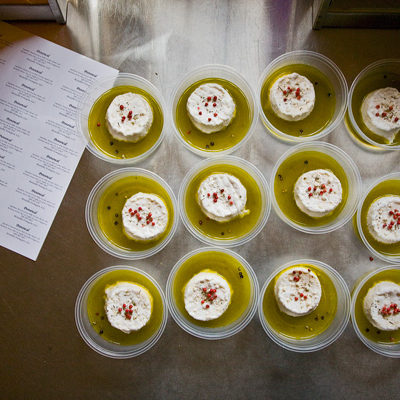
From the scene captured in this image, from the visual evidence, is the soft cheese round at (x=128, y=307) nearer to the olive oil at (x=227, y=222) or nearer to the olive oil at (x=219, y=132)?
the olive oil at (x=227, y=222)

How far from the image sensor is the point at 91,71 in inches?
84.0

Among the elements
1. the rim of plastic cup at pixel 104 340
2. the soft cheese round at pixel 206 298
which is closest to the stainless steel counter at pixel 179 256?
the rim of plastic cup at pixel 104 340

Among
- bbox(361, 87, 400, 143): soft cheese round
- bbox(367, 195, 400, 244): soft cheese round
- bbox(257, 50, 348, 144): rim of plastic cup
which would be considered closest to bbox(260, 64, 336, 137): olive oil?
bbox(257, 50, 348, 144): rim of plastic cup

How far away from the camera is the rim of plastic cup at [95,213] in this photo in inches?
81.5

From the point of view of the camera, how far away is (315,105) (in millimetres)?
2158

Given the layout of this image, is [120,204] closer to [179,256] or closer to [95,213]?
[95,213]

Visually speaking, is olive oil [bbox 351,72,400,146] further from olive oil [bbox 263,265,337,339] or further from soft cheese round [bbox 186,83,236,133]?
olive oil [bbox 263,265,337,339]

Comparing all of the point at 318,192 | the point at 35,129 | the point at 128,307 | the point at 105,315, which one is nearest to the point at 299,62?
the point at 318,192

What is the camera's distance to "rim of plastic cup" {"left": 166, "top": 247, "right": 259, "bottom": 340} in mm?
2053

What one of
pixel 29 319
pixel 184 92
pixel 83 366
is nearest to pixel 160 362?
pixel 83 366

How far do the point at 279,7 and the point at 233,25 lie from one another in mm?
249

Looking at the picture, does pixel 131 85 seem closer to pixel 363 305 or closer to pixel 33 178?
pixel 33 178

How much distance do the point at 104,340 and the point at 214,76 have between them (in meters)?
1.42

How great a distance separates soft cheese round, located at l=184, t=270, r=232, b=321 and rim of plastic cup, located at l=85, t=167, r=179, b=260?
0.26 meters
